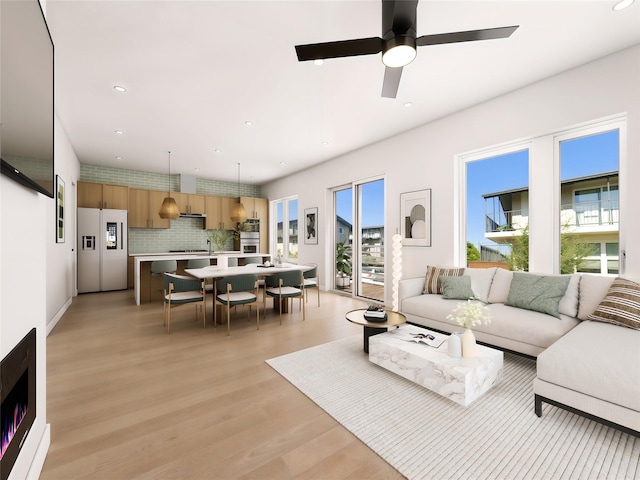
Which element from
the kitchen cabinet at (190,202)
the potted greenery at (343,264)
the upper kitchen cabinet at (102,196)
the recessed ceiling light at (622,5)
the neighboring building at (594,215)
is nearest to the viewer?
the recessed ceiling light at (622,5)

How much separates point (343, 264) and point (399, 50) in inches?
200

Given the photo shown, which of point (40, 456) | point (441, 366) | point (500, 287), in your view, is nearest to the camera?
point (40, 456)

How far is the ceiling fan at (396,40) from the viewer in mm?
1884

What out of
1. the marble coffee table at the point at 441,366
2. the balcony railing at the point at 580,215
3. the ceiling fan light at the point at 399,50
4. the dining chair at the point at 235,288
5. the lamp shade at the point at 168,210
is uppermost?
the ceiling fan light at the point at 399,50

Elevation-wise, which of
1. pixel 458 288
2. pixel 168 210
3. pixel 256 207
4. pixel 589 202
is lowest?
pixel 458 288

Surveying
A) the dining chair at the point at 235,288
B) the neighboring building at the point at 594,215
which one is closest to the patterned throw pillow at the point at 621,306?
the neighboring building at the point at 594,215

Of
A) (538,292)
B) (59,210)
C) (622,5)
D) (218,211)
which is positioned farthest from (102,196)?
(622,5)

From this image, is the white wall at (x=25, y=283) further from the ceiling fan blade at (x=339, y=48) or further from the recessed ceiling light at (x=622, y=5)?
the recessed ceiling light at (x=622, y=5)

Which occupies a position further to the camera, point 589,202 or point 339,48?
point 589,202

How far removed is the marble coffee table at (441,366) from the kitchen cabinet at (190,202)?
6680 millimetres

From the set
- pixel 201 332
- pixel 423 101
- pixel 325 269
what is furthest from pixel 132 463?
pixel 325 269

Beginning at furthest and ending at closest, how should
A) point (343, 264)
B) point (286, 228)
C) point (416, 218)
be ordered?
point (286, 228)
point (343, 264)
point (416, 218)

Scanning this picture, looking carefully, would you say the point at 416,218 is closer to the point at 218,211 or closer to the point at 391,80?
the point at 391,80

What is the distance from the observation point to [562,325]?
2607 mm
